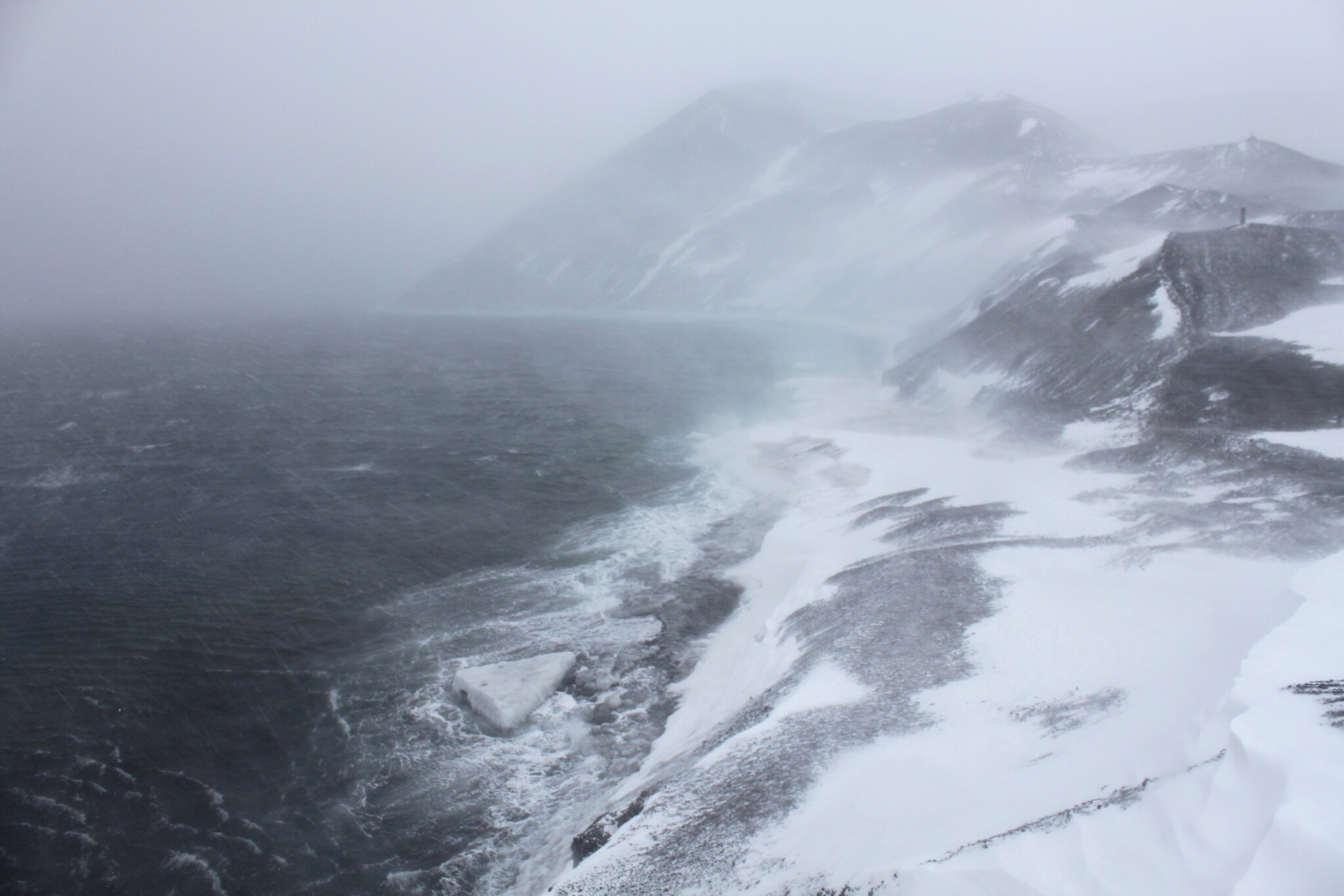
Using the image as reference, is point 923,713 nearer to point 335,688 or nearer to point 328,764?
point 328,764

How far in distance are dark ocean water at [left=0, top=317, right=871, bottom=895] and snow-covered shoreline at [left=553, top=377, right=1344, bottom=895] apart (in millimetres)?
3761

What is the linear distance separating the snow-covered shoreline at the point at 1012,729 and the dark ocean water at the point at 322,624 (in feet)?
12.3

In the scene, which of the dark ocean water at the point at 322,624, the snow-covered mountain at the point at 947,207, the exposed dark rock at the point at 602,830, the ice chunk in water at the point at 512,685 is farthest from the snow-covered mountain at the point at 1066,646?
the snow-covered mountain at the point at 947,207

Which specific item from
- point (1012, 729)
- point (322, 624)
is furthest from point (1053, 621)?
point (322, 624)

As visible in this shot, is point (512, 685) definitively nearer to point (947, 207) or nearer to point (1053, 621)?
point (1053, 621)

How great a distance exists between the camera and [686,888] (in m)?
16.0

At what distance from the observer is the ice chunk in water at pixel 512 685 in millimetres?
24859

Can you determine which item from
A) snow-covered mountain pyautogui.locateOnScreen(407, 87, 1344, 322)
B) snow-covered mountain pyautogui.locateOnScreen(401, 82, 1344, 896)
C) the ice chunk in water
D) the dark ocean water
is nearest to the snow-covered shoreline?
snow-covered mountain pyautogui.locateOnScreen(401, 82, 1344, 896)

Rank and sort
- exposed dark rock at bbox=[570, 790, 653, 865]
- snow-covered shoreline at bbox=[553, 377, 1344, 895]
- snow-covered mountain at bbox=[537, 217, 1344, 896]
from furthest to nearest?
exposed dark rock at bbox=[570, 790, 653, 865] → snow-covered mountain at bbox=[537, 217, 1344, 896] → snow-covered shoreline at bbox=[553, 377, 1344, 895]

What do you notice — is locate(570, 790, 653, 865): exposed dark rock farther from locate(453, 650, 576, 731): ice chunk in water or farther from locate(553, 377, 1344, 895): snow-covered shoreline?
locate(453, 650, 576, 731): ice chunk in water

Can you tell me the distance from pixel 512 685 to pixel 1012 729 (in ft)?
52.1

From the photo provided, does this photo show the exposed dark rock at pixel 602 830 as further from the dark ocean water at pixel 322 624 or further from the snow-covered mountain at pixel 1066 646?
the dark ocean water at pixel 322 624

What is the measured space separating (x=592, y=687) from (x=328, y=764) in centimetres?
878

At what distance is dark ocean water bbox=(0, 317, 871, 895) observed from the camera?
67.1 ft
